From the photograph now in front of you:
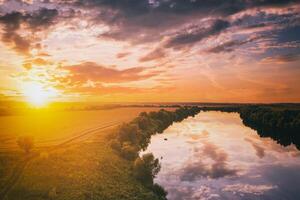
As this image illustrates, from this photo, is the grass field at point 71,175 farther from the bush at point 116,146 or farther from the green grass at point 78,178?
the bush at point 116,146

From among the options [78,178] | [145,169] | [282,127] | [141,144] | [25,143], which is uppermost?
[282,127]

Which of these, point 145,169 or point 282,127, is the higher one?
point 282,127

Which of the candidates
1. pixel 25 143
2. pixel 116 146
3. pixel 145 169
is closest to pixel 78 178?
pixel 145 169

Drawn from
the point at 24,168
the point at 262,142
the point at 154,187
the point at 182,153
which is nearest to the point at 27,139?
the point at 24,168

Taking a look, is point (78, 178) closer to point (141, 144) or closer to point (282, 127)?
point (141, 144)

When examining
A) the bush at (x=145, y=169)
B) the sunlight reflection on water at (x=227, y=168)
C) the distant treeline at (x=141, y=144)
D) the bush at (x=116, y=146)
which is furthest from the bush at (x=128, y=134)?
the bush at (x=145, y=169)

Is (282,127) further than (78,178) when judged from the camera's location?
Yes

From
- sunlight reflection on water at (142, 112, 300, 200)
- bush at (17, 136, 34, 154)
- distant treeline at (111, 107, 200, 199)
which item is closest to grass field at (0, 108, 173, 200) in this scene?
bush at (17, 136, 34, 154)

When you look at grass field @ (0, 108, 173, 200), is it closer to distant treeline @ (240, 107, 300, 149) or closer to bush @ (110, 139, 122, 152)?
bush @ (110, 139, 122, 152)
